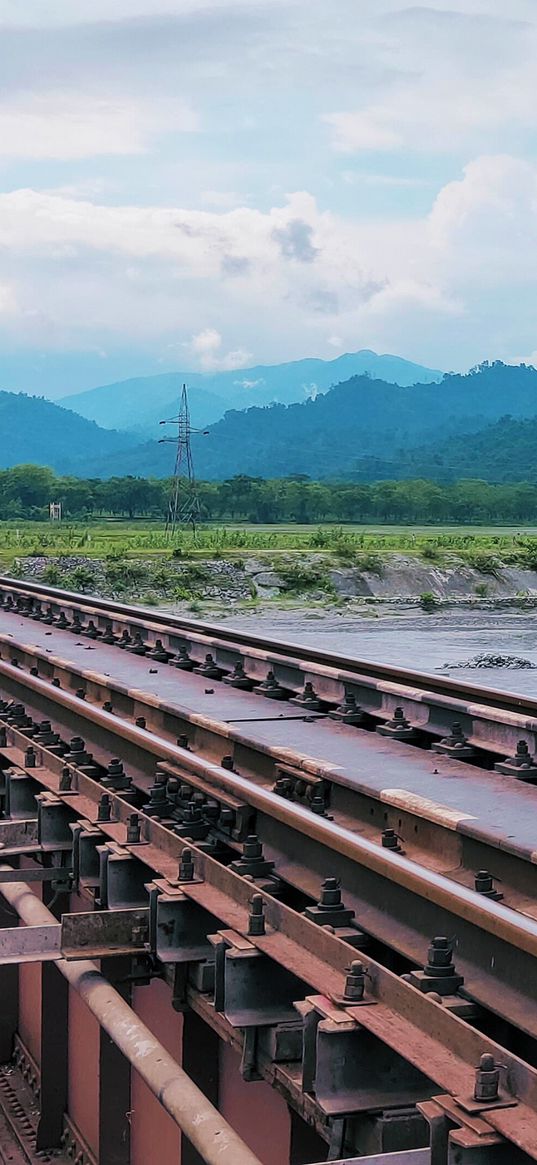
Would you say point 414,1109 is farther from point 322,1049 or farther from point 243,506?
point 243,506

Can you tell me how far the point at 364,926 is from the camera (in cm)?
440

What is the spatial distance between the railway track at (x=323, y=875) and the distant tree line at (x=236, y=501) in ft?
356

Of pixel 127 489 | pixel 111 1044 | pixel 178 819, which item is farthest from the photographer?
pixel 127 489

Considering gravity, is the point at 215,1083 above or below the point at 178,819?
below

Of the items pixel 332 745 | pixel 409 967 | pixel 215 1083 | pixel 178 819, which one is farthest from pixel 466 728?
pixel 409 967

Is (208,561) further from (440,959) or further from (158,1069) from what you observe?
(440,959)

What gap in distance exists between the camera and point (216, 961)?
14.5 ft

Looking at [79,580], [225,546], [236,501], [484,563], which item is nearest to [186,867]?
[79,580]

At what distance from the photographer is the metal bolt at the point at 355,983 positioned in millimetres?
3768

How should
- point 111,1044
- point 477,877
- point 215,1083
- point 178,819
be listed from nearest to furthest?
point 477,877 → point 215,1083 → point 178,819 → point 111,1044

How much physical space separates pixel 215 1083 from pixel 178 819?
1088 millimetres

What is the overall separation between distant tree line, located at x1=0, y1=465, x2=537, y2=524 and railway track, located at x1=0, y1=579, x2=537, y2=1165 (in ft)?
356

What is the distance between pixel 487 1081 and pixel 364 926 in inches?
50.4

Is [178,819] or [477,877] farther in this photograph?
[178,819]
